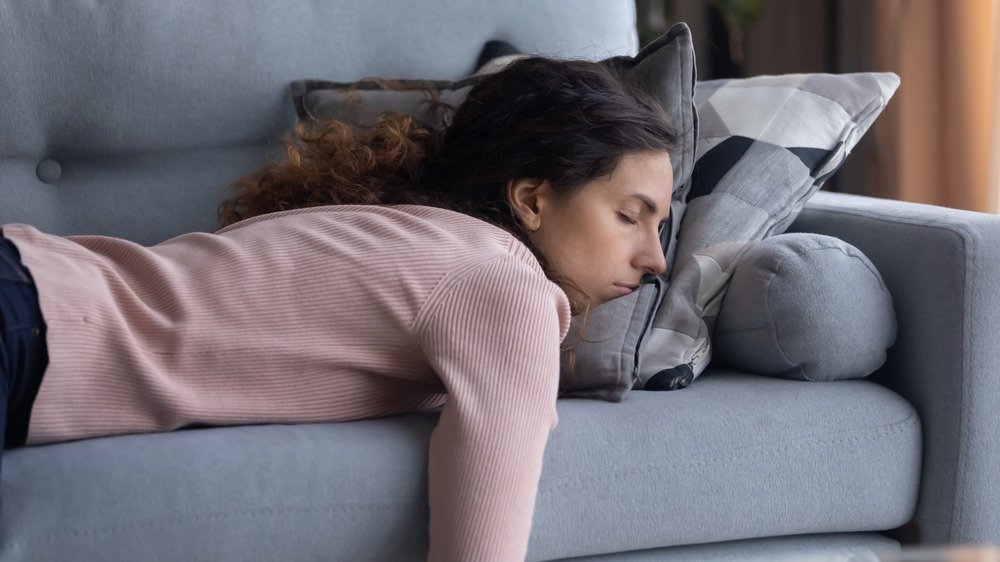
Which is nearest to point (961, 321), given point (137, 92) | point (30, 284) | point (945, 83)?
point (30, 284)

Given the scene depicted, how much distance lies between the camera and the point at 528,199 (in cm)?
131

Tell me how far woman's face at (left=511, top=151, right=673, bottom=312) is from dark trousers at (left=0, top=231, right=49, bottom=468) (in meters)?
0.60

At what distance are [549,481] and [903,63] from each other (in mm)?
1910

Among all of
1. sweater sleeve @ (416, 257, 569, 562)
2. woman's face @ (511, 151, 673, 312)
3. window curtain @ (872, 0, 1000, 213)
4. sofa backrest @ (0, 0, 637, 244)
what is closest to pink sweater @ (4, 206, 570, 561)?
sweater sleeve @ (416, 257, 569, 562)

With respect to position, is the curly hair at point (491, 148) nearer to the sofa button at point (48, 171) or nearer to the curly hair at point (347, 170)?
the curly hair at point (347, 170)

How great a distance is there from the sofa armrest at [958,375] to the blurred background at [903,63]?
1.20 meters

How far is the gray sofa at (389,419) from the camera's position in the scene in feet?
3.03

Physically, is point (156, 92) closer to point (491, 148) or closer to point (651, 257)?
point (491, 148)

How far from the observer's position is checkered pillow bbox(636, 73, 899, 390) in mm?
1266

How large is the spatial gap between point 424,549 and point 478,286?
271 mm

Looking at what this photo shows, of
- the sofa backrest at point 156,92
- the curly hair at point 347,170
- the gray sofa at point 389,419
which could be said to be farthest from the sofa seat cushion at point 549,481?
the sofa backrest at point 156,92

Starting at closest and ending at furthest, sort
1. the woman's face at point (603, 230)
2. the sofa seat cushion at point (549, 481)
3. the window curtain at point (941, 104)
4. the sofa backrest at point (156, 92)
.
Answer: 1. the sofa seat cushion at point (549, 481)
2. the woman's face at point (603, 230)
3. the sofa backrest at point (156, 92)
4. the window curtain at point (941, 104)

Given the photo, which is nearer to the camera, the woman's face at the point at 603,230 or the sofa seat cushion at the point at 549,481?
the sofa seat cushion at the point at 549,481

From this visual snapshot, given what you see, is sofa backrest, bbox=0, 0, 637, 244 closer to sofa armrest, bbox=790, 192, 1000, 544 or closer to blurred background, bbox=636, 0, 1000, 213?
sofa armrest, bbox=790, 192, 1000, 544
